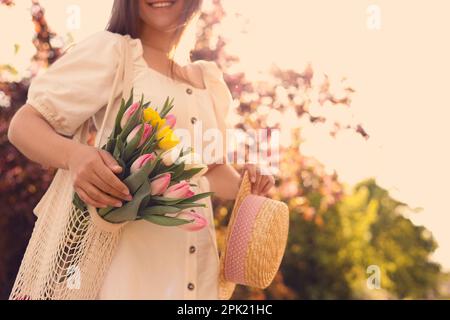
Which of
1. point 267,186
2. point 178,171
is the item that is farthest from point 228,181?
point 178,171

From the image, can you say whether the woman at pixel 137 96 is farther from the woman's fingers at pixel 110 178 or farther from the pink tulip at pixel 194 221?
the pink tulip at pixel 194 221

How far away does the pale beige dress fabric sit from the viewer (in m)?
1.46

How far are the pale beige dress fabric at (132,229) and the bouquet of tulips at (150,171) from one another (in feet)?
0.55

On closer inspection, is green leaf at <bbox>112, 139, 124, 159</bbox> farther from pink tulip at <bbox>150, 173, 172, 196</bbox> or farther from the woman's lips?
the woman's lips

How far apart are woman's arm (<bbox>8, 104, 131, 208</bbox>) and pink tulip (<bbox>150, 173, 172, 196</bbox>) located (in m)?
0.06

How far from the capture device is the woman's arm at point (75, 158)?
4.14ft

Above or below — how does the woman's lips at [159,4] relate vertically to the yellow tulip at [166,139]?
above

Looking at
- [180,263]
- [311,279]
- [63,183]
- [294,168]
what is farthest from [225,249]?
[311,279]

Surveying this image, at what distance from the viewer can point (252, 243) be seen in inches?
64.6

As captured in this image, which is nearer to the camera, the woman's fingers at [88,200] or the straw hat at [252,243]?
the woman's fingers at [88,200]

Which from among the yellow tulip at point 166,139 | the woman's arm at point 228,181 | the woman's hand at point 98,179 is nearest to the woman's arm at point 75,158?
the woman's hand at point 98,179
